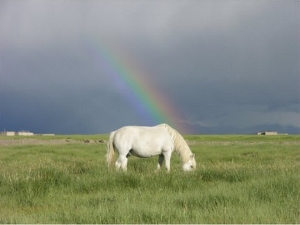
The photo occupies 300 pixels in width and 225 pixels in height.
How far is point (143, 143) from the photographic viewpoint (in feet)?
45.9

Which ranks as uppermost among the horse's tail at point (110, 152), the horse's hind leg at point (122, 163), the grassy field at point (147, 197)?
the horse's tail at point (110, 152)

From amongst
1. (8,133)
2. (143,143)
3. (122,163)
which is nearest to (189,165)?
(143,143)

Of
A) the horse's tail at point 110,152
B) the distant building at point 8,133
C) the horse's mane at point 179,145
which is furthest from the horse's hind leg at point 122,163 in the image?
the distant building at point 8,133

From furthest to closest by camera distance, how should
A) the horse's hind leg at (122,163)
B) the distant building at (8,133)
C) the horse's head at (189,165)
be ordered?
the distant building at (8,133), the horse's head at (189,165), the horse's hind leg at (122,163)

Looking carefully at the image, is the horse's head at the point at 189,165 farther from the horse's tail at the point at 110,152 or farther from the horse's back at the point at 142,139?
the horse's tail at the point at 110,152

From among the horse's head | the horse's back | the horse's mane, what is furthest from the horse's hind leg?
the horse's head

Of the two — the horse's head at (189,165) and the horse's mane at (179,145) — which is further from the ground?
the horse's mane at (179,145)

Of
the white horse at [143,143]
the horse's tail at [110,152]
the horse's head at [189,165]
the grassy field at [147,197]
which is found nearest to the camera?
the grassy field at [147,197]

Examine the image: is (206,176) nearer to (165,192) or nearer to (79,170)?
(165,192)

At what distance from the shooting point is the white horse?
13984mm

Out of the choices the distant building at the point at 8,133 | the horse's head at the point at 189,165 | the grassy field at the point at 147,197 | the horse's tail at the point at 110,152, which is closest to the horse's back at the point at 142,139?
the horse's tail at the point at 110,152

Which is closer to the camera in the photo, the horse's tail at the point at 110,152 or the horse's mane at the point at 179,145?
the horse's tail at the point at 110,152

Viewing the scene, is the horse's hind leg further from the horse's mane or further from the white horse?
the horse's mane

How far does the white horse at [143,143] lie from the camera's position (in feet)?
45.9
